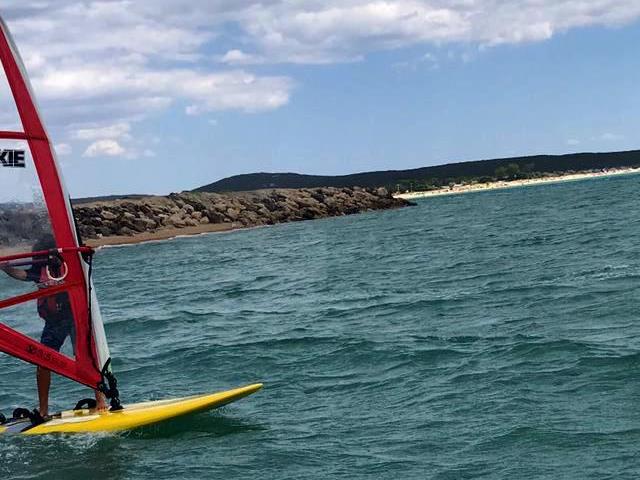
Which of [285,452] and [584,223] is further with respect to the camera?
[584,223]

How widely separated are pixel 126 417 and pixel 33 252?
2.14m

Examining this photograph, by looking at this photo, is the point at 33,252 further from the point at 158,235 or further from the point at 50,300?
the point at 158,235

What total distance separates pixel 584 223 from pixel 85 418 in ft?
99.7

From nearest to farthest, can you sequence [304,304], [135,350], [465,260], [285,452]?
[285,452], [135,350], [304,304], [465,260]

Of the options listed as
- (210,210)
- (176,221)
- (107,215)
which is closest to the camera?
(107,215)

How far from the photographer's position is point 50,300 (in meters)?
9.95

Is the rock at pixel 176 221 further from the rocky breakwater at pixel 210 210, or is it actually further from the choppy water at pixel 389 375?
the choppy water at pixel 389 375

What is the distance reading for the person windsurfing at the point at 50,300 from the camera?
31.4 ft

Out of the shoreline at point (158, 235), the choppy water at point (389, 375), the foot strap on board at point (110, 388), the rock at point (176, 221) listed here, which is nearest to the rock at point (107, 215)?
the shoreline at point (158, 235)

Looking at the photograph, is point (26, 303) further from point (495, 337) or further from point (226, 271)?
point (226, 271)

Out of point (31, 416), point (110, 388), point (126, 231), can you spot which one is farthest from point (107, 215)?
point (110, 388)

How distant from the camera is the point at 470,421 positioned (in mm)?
9602

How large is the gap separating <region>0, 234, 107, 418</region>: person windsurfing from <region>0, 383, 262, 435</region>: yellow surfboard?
0.38 m

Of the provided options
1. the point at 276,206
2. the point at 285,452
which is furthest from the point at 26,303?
the point at 276,206
